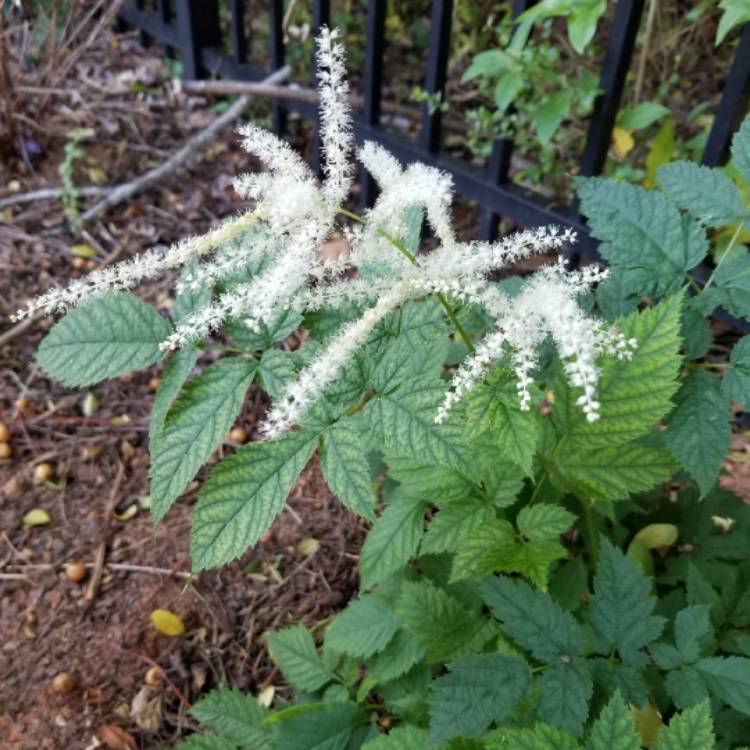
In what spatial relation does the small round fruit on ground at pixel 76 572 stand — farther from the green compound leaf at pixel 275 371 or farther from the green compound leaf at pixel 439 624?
the green compound leaf at pixel 275 371

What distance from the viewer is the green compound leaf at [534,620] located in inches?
48.9

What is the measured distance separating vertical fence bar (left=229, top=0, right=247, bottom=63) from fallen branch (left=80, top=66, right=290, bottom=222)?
0.20m

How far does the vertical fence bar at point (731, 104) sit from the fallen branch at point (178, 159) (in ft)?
6.58

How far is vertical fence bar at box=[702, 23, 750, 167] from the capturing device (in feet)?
7.10

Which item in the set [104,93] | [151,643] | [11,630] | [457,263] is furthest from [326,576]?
[104,93]

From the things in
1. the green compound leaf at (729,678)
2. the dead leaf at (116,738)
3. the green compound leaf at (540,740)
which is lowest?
the dead leaf at (116,738)

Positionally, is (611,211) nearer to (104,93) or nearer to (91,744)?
(91,744)

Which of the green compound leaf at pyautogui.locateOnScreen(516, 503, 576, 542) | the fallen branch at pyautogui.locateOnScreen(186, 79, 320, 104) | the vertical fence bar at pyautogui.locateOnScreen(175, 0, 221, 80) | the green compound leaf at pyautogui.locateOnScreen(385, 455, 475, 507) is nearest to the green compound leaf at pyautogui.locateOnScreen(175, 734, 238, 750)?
the green compound leaf at pyautogui.locateOnScreen(385, 455, 475, 507)

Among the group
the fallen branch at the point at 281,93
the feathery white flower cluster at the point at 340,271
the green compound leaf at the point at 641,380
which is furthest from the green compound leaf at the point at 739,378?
the fallen branch at the point at 281,93

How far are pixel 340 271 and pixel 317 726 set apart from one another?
38.4 inches

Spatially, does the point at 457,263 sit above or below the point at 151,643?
above

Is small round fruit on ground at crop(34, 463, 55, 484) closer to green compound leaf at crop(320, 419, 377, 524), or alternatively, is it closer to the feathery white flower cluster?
the feathery white flower cluster

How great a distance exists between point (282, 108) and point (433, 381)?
9.24 ft

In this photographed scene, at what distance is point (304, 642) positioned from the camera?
1.78 metres
